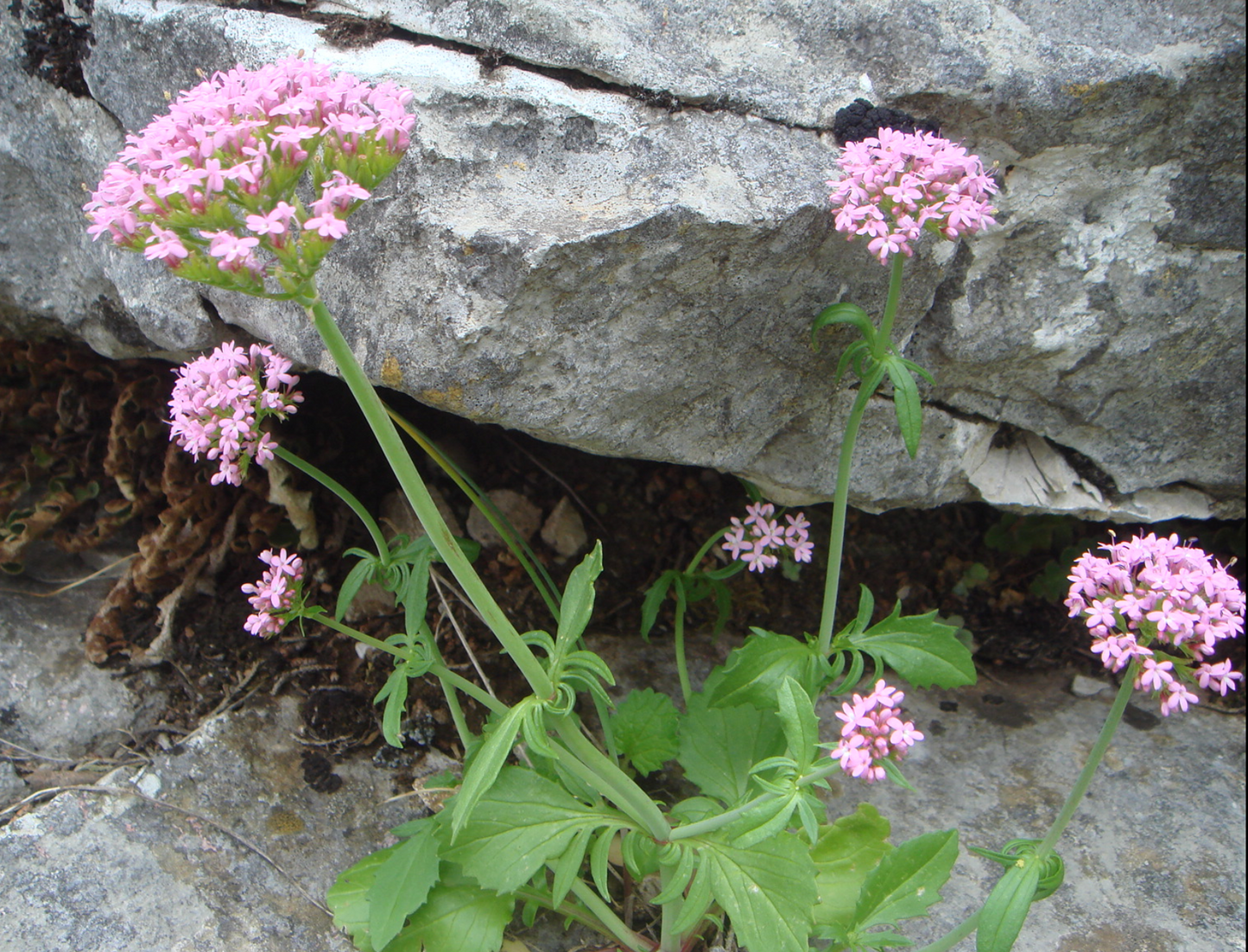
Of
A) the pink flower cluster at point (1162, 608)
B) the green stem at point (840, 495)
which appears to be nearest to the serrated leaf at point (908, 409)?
the green stem at point (840, 495)

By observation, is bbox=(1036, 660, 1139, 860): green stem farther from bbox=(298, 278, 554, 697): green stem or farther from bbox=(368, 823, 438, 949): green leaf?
bbox=(368, 823, 438, 949): green leaf

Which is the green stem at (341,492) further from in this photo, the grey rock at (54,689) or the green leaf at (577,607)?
the grey rock at (54,689)

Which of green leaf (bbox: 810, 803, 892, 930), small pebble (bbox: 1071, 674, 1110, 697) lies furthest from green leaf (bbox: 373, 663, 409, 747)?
small pebble (bbox: 1071, 674, 1110, 697)

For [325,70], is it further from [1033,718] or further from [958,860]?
[1033,718]

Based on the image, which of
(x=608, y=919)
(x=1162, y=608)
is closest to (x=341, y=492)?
(x=608, y=919)

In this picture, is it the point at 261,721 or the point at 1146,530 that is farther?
the point at 1146,530

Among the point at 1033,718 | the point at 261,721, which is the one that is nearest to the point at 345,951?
the point at 261,721

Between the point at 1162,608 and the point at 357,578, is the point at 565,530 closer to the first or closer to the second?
the point at 357,578
